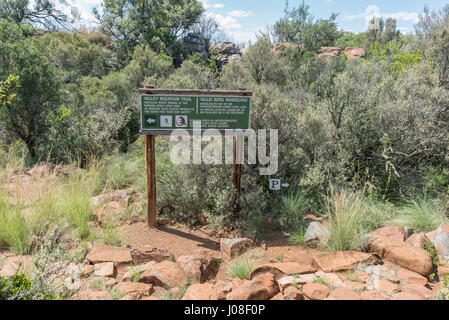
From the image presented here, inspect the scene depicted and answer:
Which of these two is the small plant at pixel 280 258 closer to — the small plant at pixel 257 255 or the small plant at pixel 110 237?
the small plant at pixel 257 255

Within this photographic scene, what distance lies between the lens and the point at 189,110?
4445 millimetres

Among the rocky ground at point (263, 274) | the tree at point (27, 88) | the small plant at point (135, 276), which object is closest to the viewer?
the rocky ground at point (263, 274)

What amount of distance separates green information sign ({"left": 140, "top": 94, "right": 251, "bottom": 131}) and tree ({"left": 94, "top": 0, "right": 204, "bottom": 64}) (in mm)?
17549

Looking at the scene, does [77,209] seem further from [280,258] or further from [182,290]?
[280,258]

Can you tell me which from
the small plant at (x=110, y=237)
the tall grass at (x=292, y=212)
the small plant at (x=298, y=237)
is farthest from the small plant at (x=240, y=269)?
the small plant at (x=110, y=237)

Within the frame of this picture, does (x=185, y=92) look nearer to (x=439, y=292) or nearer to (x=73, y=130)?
(x=439, y=292)

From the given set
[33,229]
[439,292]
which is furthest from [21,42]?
[439,292]

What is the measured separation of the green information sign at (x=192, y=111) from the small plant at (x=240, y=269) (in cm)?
200

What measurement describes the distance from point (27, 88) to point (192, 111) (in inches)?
217

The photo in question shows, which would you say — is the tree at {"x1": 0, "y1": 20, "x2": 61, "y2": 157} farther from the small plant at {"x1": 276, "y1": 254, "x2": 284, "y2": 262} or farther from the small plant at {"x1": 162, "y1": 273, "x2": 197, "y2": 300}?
the small plant at {"x1": 276, "y1": 254, "x2": 284, "y2": 262}

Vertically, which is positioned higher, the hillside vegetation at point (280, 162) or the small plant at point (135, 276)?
the hillside vegetation at point (280, 162)

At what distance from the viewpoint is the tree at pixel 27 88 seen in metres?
7.42

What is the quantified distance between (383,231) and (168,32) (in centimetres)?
2137

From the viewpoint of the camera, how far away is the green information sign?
173 inches
